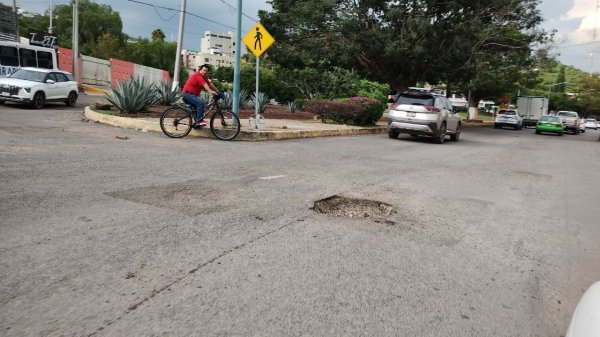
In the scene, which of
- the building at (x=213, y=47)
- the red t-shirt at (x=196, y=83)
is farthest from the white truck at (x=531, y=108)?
the building at (x=213, y=47)

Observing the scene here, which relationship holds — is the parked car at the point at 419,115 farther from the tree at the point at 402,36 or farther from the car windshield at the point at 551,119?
the car windshield at the point at 551,119

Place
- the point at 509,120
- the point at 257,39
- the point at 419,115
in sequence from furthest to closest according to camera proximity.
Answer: the point at 509,120 < the point at 419,115 < the point at 257,39

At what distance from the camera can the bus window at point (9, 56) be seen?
1983cm

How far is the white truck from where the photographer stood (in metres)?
41.7

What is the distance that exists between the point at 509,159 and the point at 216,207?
1027 cm

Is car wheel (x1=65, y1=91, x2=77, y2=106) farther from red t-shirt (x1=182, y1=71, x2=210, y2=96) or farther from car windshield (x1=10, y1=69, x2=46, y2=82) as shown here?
red t-shirt (x1=182, y1=71, x2=210, y2=96)

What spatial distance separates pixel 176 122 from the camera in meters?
11.4

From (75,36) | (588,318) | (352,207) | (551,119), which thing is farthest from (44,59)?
(551,119)

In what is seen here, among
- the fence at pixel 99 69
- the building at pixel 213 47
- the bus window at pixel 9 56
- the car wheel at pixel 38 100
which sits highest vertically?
the building at pixel 213 47

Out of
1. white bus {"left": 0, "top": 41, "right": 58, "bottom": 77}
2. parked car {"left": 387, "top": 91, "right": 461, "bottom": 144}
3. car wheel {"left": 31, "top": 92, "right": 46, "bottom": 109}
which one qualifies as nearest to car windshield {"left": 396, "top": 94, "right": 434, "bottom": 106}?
parked car {"left": 387, "top": 91, "right": 461, "bottom": 144}

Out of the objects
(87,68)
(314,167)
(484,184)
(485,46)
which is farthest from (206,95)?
(87,68)

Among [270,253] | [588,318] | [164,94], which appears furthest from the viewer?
[164,94]

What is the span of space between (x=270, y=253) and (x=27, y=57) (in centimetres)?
2211

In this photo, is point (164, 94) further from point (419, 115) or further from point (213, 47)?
point (213, 47)
